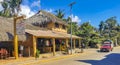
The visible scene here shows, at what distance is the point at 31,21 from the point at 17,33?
21623 millimetres

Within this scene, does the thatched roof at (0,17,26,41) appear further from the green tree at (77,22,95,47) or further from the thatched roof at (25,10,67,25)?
the green tree at (77,22,95,47)

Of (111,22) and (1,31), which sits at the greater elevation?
(111,22)

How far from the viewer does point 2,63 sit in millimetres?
23453

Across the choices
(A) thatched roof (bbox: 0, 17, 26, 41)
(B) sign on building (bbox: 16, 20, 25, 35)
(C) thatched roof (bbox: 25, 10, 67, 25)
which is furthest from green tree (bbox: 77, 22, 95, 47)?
(B) sign on building (bbox: 16, 20, 25, 35)

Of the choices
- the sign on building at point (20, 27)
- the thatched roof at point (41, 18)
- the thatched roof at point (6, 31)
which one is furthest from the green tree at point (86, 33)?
the sign on building at point (20, 27)

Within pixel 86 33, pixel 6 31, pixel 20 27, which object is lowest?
pixel 6 31

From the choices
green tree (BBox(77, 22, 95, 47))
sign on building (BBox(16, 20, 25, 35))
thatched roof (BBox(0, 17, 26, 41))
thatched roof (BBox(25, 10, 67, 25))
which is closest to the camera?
thatched roof (BBox(0, 17, 26, 41))

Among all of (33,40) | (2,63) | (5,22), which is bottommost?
(2,63)

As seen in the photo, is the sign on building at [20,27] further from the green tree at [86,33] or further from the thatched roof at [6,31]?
the green tree at [86,33]

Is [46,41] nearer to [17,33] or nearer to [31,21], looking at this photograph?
[31,21]

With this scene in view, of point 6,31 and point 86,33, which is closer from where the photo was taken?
point 6,31

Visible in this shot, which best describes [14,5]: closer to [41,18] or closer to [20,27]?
[41,18]

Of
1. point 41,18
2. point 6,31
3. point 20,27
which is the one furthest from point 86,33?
point 6,31

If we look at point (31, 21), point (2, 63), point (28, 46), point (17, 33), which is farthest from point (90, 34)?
point (2, 63)
